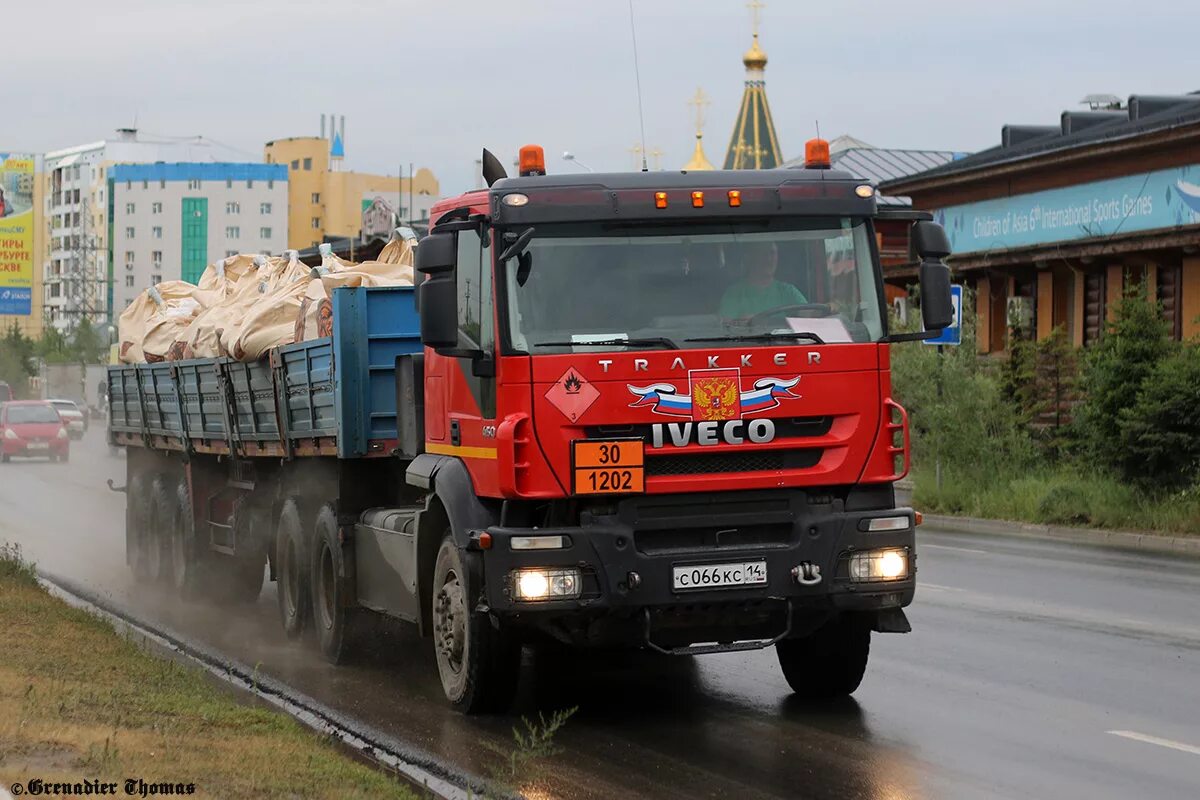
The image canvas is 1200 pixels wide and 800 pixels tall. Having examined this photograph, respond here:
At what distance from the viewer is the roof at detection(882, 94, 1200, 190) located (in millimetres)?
34781

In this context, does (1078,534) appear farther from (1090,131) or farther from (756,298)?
(1090,131)

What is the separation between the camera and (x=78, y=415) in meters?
71.2

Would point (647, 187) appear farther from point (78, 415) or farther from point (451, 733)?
point (78, 415)

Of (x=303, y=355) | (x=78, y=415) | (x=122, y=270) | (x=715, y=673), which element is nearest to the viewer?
(x=715, y=673)

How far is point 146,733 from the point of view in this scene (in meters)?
8.31

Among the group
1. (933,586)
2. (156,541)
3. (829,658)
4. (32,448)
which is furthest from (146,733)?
(32,448)

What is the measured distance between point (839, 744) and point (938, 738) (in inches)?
19.0

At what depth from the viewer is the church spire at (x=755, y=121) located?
283ft

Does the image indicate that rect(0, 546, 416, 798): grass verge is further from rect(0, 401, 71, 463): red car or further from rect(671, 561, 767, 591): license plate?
rect(0, 401, 71, 463): red car

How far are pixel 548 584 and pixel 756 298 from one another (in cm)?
175

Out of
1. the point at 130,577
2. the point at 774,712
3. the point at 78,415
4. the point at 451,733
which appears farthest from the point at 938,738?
the point at 78,415

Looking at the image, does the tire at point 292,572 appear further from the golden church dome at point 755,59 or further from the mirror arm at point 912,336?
the golden church dome at point 755,59

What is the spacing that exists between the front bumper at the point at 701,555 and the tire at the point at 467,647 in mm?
401

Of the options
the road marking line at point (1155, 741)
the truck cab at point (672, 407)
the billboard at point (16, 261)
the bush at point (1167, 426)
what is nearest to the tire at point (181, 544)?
the truck cab at point (672, 407)
